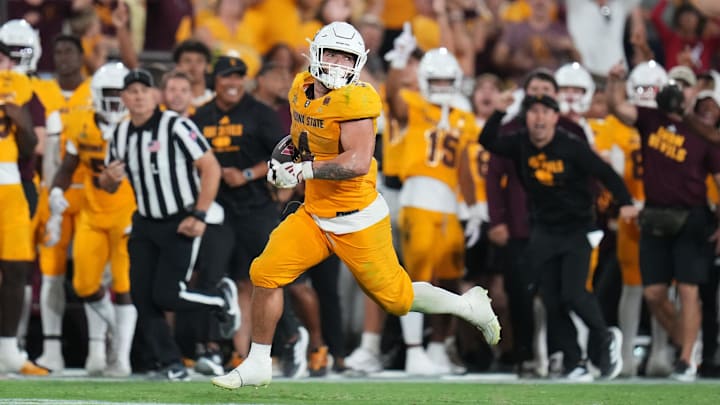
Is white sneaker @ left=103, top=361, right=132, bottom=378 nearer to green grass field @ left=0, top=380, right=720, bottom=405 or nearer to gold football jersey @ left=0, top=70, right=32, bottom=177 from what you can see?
green grass field @ left=0, top=380, right=720, bottom=405

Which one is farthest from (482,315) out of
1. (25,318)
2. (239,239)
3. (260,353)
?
(25,318)

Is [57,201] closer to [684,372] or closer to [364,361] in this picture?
[364,361]

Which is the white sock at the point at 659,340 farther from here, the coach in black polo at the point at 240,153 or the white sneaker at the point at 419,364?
the coach in black polo at the point at 240,153

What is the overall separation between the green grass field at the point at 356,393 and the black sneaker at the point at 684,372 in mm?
787

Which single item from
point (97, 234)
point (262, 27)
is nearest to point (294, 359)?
point (97, 234)

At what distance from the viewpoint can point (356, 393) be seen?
30.0 ft

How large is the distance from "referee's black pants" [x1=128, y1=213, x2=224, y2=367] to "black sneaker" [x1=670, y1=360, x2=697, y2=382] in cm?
326

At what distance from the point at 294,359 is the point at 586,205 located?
2260mm

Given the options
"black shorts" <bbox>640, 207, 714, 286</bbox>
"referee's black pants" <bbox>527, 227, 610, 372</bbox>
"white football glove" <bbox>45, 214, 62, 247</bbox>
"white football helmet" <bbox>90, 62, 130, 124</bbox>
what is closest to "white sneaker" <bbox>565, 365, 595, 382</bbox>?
"referee's black pants" <bbox>527, 227, 610, 372</bbox>

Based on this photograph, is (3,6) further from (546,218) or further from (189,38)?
(546,218)

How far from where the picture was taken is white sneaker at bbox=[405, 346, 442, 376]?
1168 centimetres

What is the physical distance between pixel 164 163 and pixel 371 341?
8.18 feet

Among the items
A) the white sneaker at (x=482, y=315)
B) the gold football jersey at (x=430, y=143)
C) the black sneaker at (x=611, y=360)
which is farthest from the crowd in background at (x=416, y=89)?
the white sneaker at (x=482, y=315)

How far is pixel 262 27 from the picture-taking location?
14.2 metres
